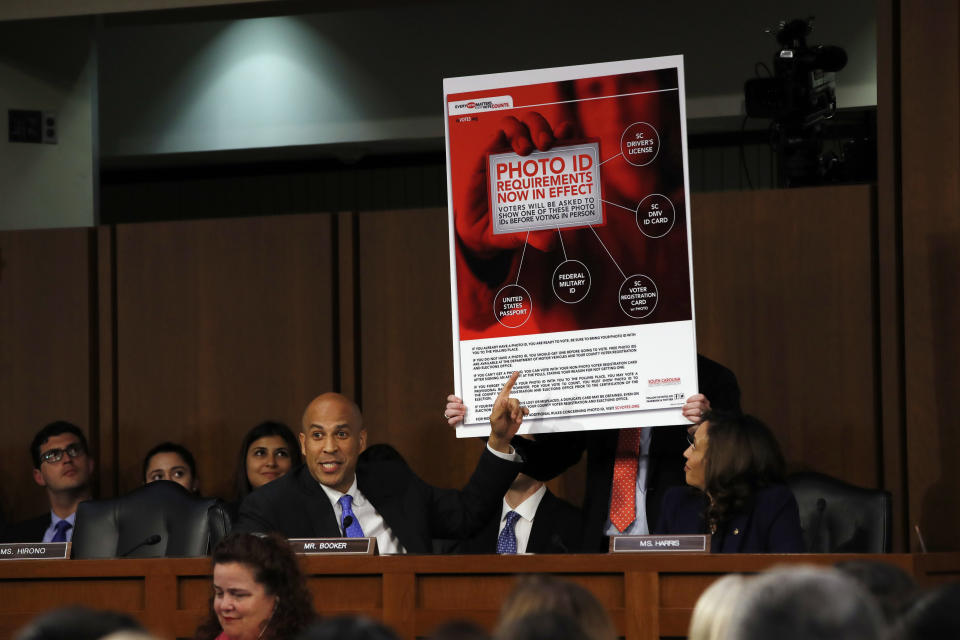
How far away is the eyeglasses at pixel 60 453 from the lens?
5508 mm

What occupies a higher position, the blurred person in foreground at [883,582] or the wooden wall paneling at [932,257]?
the wooden wall paneling at [932,257]

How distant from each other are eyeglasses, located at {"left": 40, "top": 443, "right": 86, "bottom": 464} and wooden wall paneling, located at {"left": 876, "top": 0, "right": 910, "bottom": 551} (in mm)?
3243

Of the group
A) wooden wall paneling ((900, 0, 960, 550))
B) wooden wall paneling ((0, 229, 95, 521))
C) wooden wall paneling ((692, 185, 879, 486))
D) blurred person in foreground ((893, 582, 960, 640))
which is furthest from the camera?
wooden wall paneling ((0, 229, 95, 521))

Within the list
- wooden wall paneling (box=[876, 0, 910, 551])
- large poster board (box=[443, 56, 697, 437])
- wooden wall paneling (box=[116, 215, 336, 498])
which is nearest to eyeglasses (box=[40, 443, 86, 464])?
wooden wall paneling (box=[116, 215, 336, 498])

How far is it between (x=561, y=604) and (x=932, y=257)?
3.50 m

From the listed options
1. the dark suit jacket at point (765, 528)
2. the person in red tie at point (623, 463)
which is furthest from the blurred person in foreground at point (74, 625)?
the person in red tie at point (623, 463)

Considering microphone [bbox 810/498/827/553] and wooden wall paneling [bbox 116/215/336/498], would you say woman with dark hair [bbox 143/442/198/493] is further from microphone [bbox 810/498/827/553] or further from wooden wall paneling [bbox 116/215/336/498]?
microphone [bbox 810/498/827/553]

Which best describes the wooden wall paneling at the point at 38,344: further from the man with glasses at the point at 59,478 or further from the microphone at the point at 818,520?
the microphone at the point at 818,520

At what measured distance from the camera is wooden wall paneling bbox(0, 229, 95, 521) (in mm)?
6082

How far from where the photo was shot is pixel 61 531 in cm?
541

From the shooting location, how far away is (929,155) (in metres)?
4.82

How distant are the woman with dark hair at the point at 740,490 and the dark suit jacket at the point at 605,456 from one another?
15.3 inches

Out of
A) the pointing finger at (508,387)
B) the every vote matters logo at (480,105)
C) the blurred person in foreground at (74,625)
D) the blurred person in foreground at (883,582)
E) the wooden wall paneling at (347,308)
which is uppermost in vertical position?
the every vote matters logo at (480,105)

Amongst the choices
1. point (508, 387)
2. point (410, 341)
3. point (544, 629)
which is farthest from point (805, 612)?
point (410, 341)
